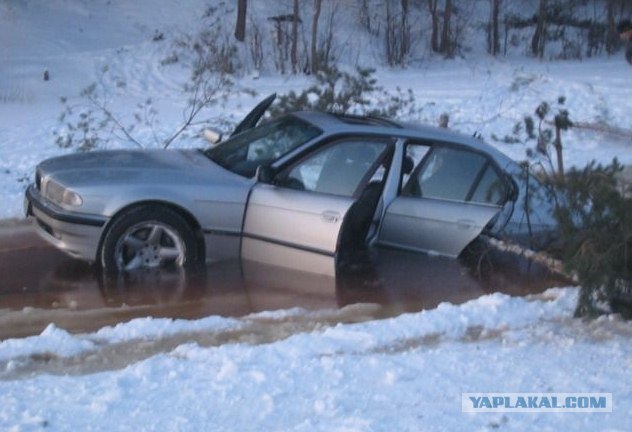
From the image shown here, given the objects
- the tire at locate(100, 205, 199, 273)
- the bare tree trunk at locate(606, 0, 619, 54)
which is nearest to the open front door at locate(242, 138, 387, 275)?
the tire at locate(100, 205, 199, 273)

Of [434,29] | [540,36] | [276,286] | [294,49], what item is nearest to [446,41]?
[434,29]

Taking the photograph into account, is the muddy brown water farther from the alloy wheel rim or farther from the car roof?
the car roof

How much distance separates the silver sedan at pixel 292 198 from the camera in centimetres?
731

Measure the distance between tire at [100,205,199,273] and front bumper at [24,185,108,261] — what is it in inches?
3.4

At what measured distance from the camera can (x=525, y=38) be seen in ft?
81.6

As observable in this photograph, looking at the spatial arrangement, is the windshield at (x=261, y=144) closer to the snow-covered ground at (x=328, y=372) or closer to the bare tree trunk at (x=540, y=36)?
the snow-covered ground at (x=328, y=372)

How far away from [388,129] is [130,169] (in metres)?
2.24

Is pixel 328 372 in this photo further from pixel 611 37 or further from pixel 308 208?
pixel 611 37

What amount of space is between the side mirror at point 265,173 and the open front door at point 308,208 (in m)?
0.07

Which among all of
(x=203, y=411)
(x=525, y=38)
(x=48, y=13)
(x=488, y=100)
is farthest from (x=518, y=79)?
(x=203, y=411)

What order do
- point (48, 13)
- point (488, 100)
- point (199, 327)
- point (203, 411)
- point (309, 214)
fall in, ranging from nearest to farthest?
point (203, 411), point (199, 327), point (309, 214), point (488, 100), point (48, 13)

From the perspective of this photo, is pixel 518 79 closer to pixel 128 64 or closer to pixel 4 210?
pixel 128 64

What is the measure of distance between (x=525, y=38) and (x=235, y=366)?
69.4ft

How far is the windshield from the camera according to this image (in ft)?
26.1
